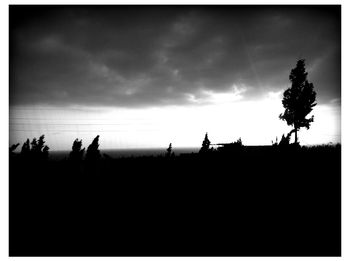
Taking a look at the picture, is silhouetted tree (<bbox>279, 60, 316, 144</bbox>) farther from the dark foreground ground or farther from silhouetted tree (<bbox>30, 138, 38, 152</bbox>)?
silhouetted tree (<bbox>30, 138, 38, 152</bbox>)

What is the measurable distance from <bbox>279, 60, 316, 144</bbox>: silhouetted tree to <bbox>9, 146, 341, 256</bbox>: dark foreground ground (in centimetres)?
1300

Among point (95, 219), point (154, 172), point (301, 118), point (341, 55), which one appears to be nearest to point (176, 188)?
point (154, 172)

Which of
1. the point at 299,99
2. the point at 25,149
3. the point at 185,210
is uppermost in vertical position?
the point at 299,99

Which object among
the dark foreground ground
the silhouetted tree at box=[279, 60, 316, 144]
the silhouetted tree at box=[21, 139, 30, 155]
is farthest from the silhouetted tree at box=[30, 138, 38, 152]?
the silhouetted tree at box=[279, 60, 316, 144]

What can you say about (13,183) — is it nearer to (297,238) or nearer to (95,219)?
(95,219)

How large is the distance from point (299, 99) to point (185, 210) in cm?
2243

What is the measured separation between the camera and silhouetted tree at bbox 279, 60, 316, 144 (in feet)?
79.0

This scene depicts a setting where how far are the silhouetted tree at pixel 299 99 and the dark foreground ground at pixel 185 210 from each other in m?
13.0

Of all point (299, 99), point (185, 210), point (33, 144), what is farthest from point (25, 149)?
point (299, 99)

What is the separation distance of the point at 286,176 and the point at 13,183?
50.1 ft

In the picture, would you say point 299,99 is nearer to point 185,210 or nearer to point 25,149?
point 185,210

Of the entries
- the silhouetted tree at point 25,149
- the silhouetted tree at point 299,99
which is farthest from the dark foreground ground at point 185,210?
the silhouetted tree at point 299,99

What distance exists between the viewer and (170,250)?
6.06 metres

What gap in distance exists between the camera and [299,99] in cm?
2420
